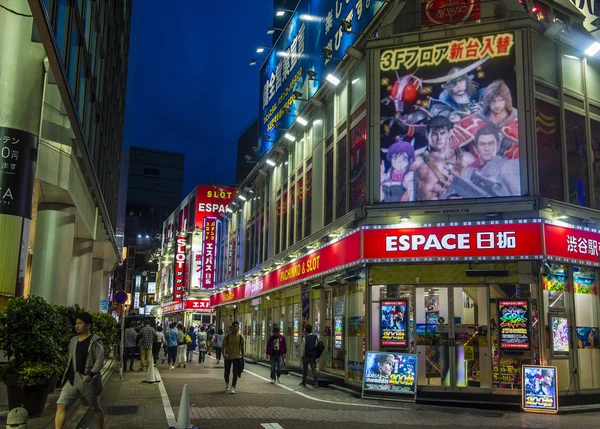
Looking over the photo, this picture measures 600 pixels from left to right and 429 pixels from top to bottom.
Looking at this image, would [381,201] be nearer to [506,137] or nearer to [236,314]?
[506,137]

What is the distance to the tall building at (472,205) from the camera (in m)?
15.1

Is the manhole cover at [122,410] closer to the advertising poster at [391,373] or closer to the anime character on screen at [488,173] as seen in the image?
the advertising poster at [391,373]

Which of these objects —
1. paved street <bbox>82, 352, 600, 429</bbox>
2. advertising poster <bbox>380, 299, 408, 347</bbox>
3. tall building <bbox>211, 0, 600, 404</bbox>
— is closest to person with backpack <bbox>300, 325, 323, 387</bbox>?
paved street <bbox>82, 352, 600, 429</bbox>

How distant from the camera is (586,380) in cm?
1565

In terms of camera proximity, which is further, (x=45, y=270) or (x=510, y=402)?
(x=45, y=270)

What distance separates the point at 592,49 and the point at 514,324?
7.75m

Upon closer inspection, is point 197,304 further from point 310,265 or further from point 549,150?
point 549,150

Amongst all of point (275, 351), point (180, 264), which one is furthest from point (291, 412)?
point (180, 264)

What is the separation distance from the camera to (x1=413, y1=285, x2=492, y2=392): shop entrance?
50.4 feet

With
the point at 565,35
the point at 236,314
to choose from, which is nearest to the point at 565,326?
the point at 565,35

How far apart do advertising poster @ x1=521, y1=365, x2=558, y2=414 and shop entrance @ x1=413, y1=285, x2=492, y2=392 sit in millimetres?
1365

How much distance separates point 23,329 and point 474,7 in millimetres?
13767

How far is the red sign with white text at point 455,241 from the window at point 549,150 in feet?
4.76

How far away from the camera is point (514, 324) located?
14984 millimetres
